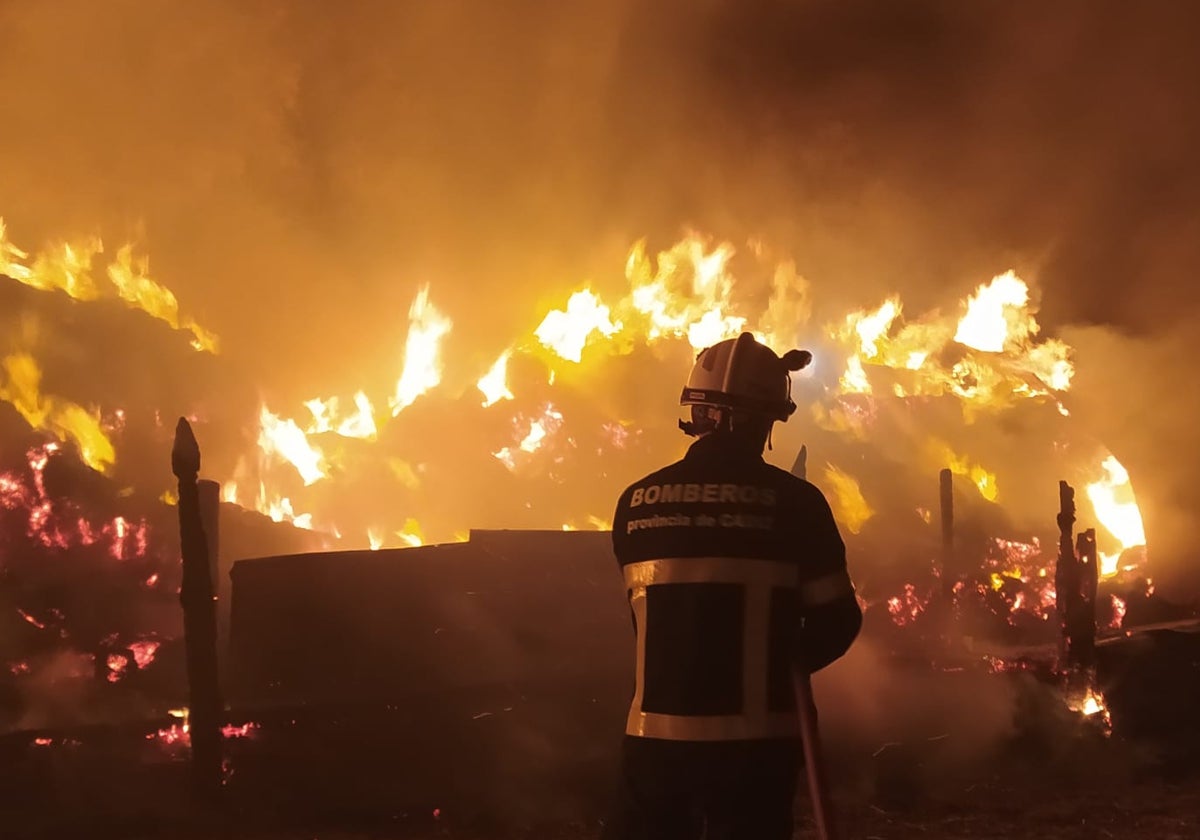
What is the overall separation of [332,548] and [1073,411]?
15.9 metres

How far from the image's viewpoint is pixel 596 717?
1197 cm

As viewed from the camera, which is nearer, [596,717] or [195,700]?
[195,700]

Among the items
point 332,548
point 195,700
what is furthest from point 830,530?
point 332,548

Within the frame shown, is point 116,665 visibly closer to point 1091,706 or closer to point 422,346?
point 422,346

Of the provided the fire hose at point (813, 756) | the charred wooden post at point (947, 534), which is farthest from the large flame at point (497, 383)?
the fire hose at point (813, 756)

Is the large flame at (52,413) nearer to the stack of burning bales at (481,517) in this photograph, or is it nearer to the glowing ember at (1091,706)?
the stack of burning bales at (481,517)

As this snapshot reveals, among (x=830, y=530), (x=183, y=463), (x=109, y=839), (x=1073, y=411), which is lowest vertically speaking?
(x=109, y=839)

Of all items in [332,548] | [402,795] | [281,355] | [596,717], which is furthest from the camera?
[281,355]

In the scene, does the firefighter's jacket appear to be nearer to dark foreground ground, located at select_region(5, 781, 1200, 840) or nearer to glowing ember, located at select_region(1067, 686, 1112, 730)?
dark foreground ground, located at select_region(5, 781, 1200, 840)

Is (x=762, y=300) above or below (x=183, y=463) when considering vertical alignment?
above

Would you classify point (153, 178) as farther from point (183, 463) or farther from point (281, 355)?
point (183, 463)

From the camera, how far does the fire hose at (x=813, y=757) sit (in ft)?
9.69

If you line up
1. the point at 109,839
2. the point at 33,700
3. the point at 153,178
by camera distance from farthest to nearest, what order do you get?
the point at 153,178 → the point at 33,700 → the point at 109,839

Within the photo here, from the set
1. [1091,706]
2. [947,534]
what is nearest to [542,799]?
[1091,706]
